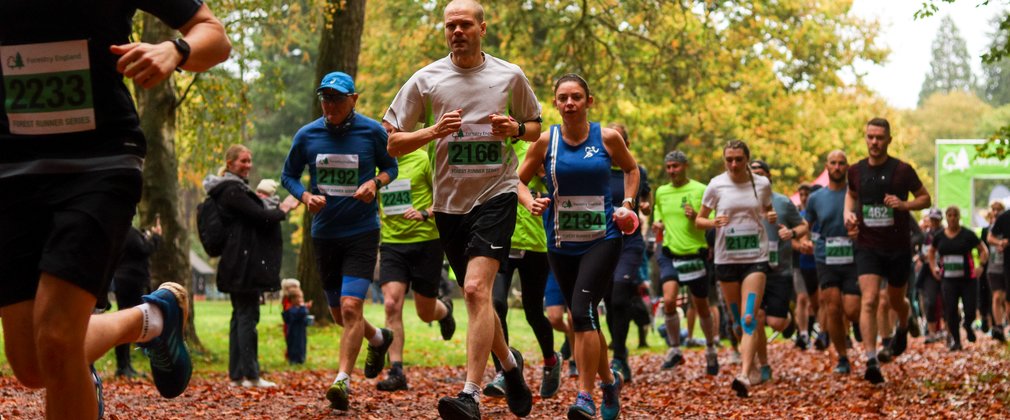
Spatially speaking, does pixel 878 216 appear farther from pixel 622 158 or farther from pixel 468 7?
pixel 468 7

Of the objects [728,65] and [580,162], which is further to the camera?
[728,65]

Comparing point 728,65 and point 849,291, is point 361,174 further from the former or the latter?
point 728,65

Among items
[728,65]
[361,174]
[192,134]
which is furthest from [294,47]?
[361,174]

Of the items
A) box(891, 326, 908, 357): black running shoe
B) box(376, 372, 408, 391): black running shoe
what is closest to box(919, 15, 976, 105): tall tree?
box(891, 326, 908, 357): black running shoe

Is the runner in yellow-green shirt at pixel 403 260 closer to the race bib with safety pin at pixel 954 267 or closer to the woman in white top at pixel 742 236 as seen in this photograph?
the woman in white top at pixel 742 236

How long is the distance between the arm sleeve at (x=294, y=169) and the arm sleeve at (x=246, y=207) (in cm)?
168

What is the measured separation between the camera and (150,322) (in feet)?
19.3

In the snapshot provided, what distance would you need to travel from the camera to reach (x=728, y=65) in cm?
3484

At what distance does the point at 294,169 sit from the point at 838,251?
248 inches

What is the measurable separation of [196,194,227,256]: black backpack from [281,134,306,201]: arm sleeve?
6.69 ft

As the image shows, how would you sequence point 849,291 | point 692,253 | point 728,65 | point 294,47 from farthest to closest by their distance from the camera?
point 294,47, point 728,65, point 692,253, point 849,291

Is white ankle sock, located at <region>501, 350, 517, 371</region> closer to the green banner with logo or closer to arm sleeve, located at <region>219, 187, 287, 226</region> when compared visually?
arm sleeve, located at <region>219, 187, 287, 226</region>

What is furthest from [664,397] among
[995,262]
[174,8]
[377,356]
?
[995,262]

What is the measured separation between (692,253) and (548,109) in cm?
1775
